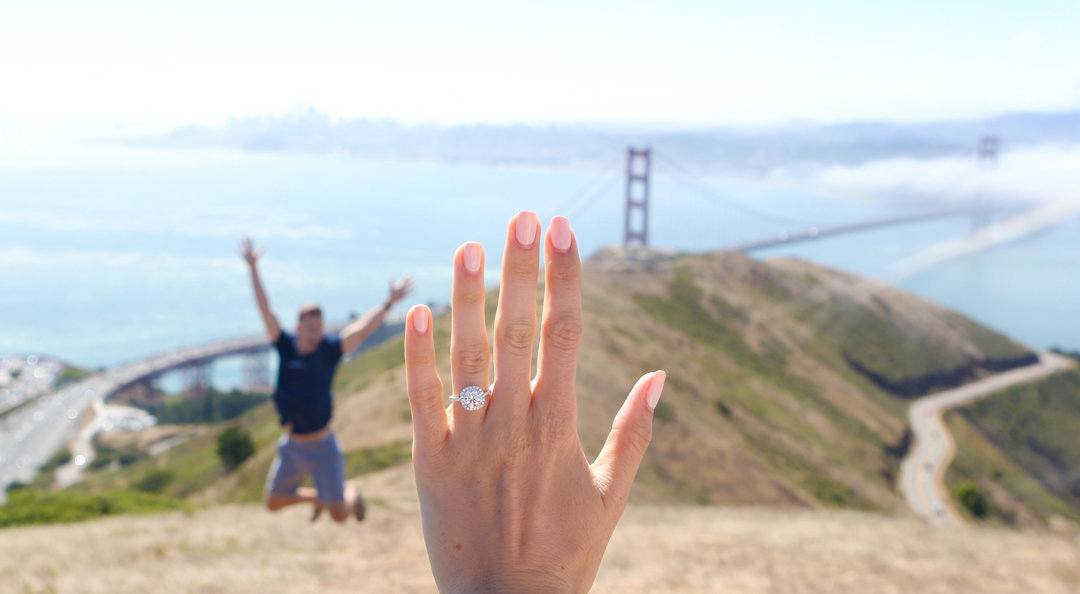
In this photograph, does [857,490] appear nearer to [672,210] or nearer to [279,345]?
[279,345]

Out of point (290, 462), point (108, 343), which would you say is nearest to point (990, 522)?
point (290, 462)

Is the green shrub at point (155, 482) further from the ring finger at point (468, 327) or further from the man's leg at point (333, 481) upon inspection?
the ring finger at point (468, 327)

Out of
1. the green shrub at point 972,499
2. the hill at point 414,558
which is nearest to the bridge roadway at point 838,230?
the green shrub at point 972,499

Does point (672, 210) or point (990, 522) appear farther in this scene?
A: point (672, 210)

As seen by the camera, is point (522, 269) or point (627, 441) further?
point (627, 441)

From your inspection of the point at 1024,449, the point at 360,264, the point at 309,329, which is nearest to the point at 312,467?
the point at 309,329

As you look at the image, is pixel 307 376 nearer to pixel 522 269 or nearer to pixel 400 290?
pixel 400 290
